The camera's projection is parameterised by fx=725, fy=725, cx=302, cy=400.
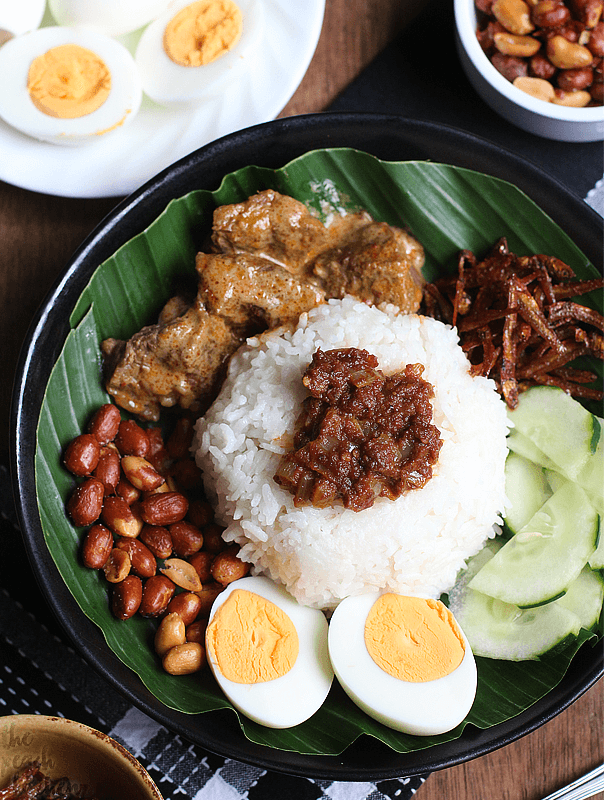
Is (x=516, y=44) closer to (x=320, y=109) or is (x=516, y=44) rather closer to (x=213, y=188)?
(x=320, y=109)

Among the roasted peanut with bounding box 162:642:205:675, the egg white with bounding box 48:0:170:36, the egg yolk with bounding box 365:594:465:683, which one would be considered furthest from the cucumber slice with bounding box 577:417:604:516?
the egg white with bounding box 48:0:170:36

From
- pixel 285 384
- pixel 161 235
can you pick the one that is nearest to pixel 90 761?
pixel 285 384

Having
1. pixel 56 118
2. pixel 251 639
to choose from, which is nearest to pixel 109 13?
pixel 56 118

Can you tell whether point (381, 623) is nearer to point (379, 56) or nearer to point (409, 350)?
point (409, 350)

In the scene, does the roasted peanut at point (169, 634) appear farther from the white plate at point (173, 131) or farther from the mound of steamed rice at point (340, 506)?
the white plate at point (173, 131)

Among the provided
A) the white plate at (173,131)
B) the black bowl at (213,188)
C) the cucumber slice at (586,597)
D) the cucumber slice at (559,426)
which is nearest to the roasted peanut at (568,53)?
the black bowl at (213,188)

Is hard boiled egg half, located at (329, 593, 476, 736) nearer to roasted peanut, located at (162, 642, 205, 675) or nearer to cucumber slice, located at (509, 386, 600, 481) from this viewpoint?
roasted peanut, located at (162, 642, 205, 675)
